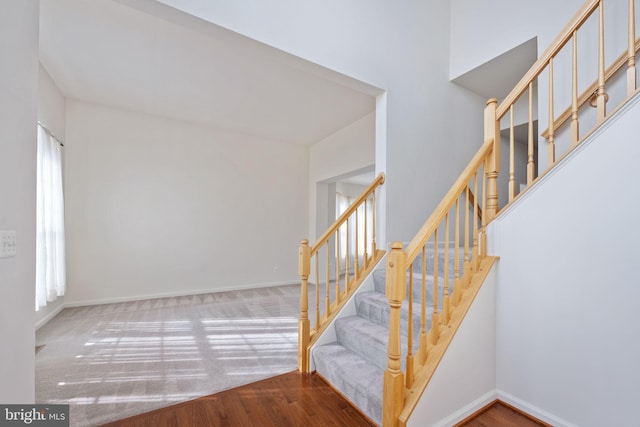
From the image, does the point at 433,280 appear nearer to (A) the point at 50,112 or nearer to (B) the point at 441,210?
(B) the point at 441,210

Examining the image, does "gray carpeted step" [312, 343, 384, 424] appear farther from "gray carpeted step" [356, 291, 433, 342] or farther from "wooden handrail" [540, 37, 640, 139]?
"wooden handrail" [540, 37, 640, 139]

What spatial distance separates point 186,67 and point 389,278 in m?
3.21

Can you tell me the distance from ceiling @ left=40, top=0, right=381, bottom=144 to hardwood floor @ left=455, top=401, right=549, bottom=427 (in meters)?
2.84

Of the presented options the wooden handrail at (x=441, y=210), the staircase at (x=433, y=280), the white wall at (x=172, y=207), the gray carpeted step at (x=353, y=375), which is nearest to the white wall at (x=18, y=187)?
the staircase at (x=433, y=280)

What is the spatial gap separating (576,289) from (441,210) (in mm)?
912

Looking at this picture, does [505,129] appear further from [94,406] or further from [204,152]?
[94,406]

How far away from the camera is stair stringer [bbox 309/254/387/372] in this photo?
224cm

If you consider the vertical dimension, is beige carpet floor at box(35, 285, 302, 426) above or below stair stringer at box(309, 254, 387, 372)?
below

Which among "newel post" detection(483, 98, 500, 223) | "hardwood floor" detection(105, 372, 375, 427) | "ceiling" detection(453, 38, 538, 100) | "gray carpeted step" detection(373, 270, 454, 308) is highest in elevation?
"ceiling" detection(453, 38, 538, 100)

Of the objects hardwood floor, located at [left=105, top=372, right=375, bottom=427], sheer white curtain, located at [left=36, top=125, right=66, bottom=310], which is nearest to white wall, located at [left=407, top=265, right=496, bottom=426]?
hardwood floor, located at [left=105, top=372, right=375, bottom=427]

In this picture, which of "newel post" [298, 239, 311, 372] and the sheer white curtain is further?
the sheer white curtain

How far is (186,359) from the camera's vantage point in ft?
8.04

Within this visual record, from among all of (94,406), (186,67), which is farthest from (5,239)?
(186,67)

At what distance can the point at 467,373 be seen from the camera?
1730mm
